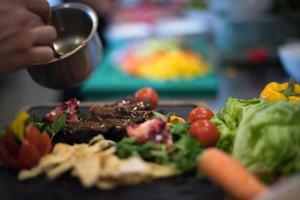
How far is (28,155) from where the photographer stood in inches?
45.8

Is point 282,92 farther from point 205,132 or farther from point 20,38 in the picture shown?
point 20,38

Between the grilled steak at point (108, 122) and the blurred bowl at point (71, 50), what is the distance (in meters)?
0.15

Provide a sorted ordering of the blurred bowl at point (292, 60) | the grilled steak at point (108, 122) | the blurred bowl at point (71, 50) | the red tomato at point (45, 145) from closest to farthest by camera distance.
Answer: the red tomato at point (45, 145)
the grilled steak at point (108, 122)
the blurred bowl at point (71, 50)
the blurred bowl at point (292, 60)

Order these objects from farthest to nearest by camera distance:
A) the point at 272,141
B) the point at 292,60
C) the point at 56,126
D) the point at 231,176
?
the point at 292,60 → the point at 56,126 → the point at 272,141 → the point at 231,176

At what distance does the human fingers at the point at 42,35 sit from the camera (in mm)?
1278

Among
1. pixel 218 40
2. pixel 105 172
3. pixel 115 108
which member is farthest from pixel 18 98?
pixel 105 172

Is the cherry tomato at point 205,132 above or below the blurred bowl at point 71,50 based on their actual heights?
above

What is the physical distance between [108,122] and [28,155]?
0.94 feet

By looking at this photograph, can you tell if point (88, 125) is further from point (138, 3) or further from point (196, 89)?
point (138, 3)

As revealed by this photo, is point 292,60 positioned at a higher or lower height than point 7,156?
higher

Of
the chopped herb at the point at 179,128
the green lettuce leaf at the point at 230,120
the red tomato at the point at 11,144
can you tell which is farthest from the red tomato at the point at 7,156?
the green lettuce leaf at the point at 230,120

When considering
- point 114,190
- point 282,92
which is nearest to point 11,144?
point 114,190

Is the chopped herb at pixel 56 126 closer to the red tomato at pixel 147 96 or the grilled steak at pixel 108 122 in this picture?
the grilled steak at pixel 108 122

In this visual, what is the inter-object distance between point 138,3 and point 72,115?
9.06 ft
